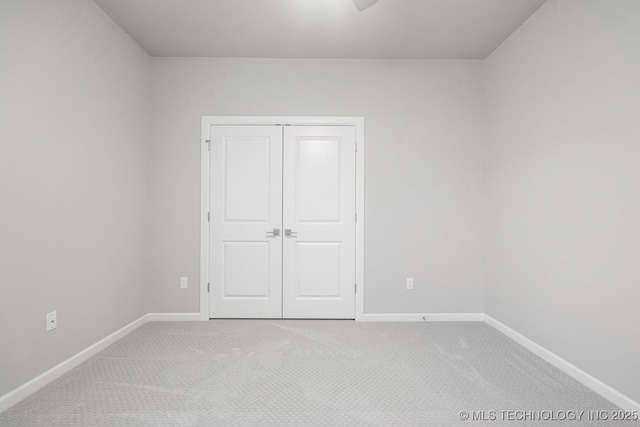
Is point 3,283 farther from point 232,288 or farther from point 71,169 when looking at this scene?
point 232,288

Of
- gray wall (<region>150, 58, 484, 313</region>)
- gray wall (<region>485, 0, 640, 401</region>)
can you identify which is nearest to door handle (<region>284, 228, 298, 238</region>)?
gray wall (<region>150, 58, 484, 313</region>)

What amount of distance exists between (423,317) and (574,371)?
1.33 meters

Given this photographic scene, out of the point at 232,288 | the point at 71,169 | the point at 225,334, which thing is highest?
the point at 71,169

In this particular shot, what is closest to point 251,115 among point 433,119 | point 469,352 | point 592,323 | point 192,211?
point 192,211

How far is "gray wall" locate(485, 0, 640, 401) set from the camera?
5.99ft

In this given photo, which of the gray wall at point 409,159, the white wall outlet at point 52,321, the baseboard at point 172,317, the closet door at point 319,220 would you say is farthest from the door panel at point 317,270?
the white wall outlet at point 52,321

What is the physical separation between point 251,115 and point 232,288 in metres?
1.84

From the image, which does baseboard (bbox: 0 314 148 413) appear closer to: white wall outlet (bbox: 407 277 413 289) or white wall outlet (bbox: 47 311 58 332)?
white wall outlet (bbox: 47 311 58 332)

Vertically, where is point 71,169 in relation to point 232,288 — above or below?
above

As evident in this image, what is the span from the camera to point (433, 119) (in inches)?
132

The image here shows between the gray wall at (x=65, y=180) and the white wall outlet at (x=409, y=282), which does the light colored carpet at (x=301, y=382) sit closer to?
the gray wall at (x=65, y=180)

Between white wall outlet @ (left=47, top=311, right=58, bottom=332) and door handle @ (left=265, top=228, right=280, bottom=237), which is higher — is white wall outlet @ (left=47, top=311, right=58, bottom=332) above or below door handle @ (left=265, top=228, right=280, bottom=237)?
below

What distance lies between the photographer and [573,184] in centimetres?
220

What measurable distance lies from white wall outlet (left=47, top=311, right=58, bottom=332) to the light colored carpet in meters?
0.36
